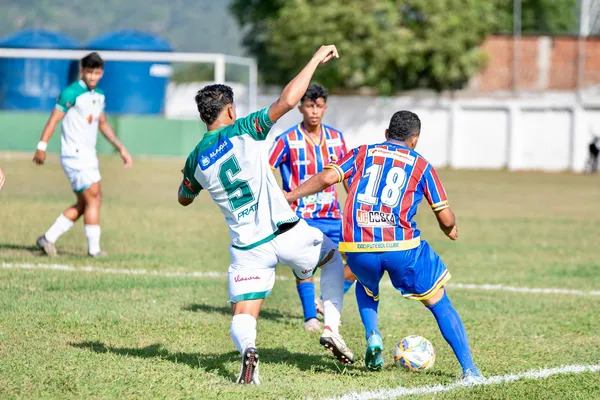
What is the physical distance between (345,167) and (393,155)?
1.11 feet

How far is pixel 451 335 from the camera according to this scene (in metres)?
6.11

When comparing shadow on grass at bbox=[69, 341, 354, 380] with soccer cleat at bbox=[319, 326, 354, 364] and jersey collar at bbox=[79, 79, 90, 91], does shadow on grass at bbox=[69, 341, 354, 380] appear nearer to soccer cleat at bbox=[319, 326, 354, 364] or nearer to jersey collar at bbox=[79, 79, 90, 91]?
soccer cleat at bbox=[319, 326, 354, 364]

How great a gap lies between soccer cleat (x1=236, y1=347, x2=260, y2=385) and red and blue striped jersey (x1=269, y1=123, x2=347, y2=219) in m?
2.83

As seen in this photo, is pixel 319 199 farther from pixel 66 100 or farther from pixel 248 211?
pixel 66 100

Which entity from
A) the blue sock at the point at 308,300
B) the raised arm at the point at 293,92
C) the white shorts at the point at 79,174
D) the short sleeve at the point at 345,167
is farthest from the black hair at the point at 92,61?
the raised arm at the point at 293,92

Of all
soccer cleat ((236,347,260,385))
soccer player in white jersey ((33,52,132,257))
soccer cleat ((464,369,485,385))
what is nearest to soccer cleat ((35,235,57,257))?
soccer player in white jersey ((33,52,132,257))

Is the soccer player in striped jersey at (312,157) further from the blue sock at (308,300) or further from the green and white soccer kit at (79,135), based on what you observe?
the green and white soccer kit at (79,135)

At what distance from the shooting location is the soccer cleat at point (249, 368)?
18.9 feet

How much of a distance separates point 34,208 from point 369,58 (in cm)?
2548

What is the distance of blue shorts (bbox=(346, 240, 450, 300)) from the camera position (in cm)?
611

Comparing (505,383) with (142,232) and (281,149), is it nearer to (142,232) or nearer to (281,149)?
(281,149)

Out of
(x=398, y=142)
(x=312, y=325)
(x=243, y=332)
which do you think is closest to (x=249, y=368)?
(x=243, y=332)

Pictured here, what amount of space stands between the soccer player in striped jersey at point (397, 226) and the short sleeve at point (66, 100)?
18.3 ft

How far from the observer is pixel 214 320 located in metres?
8.04
